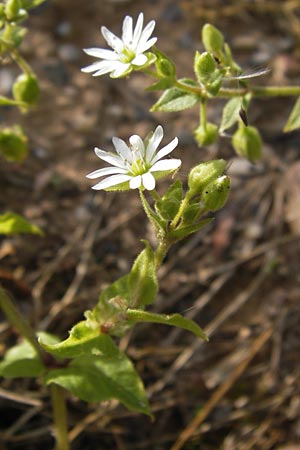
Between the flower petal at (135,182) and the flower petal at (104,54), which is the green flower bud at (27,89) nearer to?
the flower petal at (104,54)

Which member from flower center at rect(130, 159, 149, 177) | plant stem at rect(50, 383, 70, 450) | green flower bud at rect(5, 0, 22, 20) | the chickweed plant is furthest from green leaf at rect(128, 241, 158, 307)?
green flower bud at rect(5, 0, 22, 20)

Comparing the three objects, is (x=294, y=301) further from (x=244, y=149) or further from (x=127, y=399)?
(x=127, y=399)

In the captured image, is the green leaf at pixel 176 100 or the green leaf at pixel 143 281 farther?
the green leaf at pixel 176 100

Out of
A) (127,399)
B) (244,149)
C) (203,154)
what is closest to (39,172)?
(203,154)

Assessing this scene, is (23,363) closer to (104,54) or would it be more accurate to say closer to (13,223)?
(13,223)

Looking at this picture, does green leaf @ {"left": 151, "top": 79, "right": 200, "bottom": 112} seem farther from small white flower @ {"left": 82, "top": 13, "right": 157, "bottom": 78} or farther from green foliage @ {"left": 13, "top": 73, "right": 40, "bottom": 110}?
green foliage @ {"left": 13, "top": 73, "right": 40, "bottom": 110}

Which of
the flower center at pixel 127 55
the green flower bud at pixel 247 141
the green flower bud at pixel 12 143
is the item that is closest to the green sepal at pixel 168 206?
the flower center at pixel 127 55

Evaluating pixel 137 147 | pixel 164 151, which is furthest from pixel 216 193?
pixel 137 147

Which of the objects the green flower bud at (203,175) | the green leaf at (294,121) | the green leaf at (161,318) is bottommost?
the green leaf at (161,318)

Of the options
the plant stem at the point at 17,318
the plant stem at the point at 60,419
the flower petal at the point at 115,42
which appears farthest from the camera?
the plant stem at the point at 60,419
